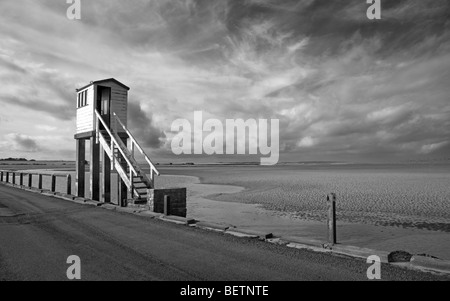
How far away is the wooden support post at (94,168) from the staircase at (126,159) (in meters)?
0.56

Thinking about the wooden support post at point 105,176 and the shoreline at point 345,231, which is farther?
the wooden support post at point 105,176

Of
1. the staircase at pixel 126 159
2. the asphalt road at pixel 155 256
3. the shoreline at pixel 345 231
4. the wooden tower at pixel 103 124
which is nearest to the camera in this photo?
the asphalt road at pixel 155 256

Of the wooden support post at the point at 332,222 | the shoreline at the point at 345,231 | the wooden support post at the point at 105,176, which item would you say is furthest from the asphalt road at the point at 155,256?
the wooden support post at the point at 105,176

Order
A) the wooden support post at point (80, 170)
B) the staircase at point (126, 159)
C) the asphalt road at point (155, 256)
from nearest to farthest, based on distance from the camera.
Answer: the asphalt road at point (155, 256) < the staircase at point (126, 159) < the wooden support post at point (80, 170)

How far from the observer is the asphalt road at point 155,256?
5133mm

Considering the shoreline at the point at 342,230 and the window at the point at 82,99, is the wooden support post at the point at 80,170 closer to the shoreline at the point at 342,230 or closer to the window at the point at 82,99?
the window at the point at 82,99

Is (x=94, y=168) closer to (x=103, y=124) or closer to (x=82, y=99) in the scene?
(x=103, y=124)

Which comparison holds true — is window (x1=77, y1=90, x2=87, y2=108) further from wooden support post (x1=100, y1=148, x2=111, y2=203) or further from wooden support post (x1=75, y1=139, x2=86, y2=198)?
wooden support post (x1=100, y1=148, x2=111, y2=203)

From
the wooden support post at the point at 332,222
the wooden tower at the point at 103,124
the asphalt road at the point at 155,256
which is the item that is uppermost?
the wooden tower at the point at 103,124

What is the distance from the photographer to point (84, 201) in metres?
14.3

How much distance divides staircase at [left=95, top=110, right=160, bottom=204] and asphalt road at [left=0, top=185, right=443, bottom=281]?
459cm

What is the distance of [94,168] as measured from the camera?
17.4 metres

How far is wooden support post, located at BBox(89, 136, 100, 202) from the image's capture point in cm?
1698

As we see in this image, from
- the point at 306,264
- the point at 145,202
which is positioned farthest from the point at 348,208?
the point at 306,264
